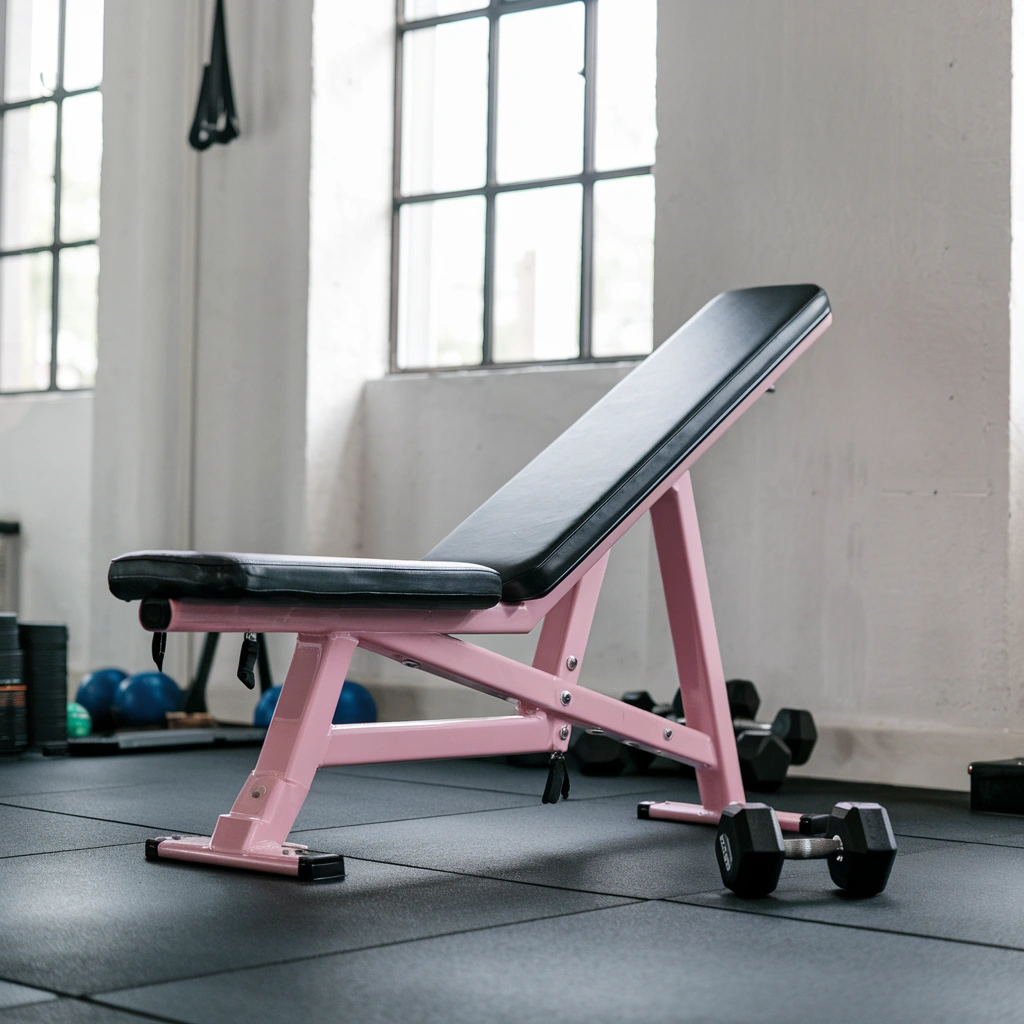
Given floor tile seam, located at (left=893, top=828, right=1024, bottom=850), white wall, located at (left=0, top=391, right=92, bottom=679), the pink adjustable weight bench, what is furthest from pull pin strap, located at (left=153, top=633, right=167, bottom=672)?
white wall, located at (left=0, top=391, right=92, bottom=679)

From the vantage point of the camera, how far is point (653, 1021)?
4.81 ft

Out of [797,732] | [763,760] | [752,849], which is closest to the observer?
[752,849]

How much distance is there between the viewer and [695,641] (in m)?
2.77

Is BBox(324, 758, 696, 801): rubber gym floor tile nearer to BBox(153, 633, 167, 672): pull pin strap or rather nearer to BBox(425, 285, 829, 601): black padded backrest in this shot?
BBox(425, 285, 829, 601): black padded backrest

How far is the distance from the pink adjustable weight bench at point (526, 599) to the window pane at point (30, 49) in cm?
389

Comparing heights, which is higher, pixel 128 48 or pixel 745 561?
pixel 128 48

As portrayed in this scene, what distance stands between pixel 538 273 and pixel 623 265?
1.02ft

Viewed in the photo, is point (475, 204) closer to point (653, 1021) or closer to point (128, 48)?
→ point (128, 48)

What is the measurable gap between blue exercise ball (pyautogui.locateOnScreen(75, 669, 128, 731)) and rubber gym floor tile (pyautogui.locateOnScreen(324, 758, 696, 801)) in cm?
121

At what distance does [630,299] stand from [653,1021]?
3080 millimetres

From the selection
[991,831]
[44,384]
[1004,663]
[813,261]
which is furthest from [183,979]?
[44,384]

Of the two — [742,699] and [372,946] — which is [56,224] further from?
[372,946]

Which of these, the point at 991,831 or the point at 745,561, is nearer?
the point at 991,831

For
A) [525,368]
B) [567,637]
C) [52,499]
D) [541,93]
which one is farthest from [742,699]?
[52,499]
